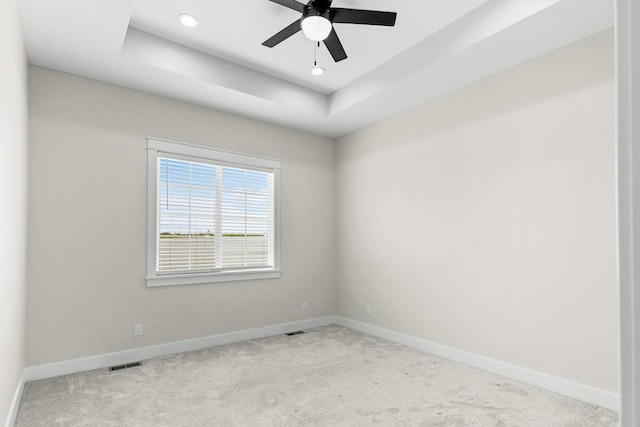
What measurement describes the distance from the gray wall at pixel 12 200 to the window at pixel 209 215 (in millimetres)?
1108

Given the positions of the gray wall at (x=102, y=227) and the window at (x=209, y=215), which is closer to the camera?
the gray wall at (x=102, y=227)

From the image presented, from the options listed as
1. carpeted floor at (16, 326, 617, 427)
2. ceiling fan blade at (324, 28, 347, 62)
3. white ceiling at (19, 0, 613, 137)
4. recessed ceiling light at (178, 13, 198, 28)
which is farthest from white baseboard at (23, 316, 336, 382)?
ceiling fan blade at (324, 28, 347, 62)

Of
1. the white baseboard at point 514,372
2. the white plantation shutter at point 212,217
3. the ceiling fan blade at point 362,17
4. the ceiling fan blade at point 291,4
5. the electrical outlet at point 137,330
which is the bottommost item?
the white baseboard at point 514,372

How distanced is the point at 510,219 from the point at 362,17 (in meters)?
2.15

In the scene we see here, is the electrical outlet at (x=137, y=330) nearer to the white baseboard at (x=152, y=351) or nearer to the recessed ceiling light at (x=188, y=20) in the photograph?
the white baseboard at (x=152, y=351)

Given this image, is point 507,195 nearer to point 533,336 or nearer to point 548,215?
point 548,215

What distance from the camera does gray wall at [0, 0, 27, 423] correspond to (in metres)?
2.09

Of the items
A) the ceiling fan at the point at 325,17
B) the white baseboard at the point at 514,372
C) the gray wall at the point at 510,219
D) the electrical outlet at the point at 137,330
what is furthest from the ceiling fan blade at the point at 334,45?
the electrical outlet at the point at 137,330

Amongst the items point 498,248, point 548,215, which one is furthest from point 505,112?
point 498,248

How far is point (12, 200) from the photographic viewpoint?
2.43m

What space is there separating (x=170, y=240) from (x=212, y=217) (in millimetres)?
539

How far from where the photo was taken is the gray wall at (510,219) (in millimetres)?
2781

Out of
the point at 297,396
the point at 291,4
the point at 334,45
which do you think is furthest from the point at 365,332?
the point at 291,4

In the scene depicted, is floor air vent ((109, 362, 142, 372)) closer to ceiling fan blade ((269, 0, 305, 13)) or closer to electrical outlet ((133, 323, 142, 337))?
electrical outlet ((133, 323, 142, 337))
